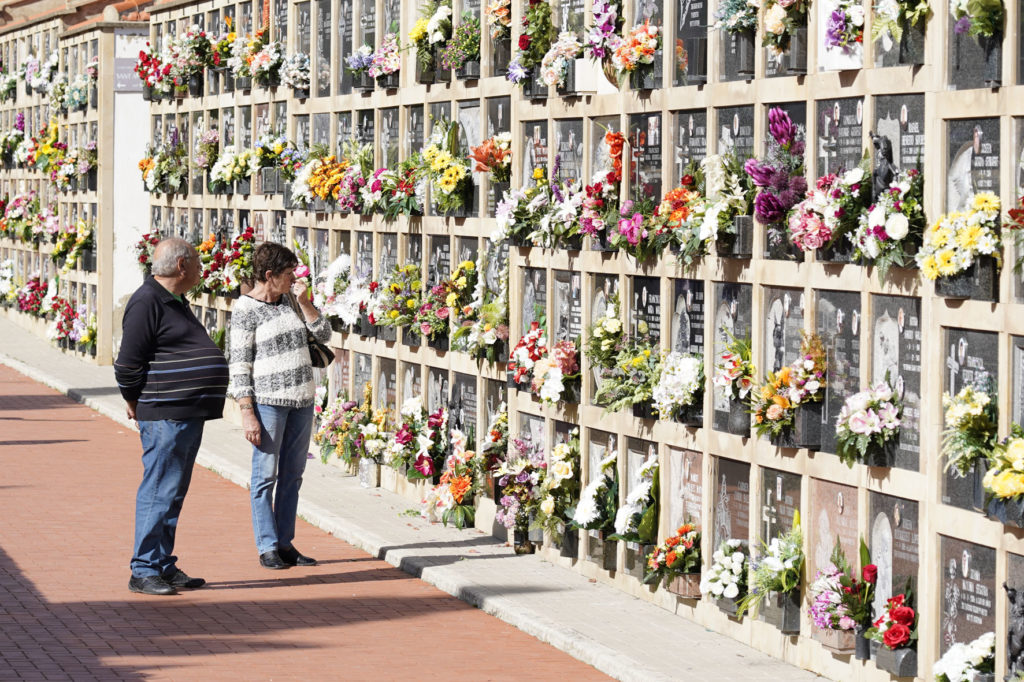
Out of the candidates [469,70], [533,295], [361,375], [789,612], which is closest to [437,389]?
[361,375]

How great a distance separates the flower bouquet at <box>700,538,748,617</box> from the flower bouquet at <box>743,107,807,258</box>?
4.28 ft

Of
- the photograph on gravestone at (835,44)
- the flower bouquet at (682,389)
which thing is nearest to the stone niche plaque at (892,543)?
the flower bouquet at (682,389)

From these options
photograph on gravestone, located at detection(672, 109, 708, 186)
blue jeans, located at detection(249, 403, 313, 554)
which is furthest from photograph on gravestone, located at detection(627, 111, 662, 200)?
blue jeans, located at detection(249, 403, 313, 554)

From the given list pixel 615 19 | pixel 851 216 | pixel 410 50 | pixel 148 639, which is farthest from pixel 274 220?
pixel 851 216

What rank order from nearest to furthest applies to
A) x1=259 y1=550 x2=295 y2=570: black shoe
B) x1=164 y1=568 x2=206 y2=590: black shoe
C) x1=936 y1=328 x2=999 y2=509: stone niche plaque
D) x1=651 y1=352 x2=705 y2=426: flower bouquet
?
x1=936 y1=328 x2=999 y2=509: stone niche plaque → x1=651 y1=352 x2=705 y2=426: flower bouquet → x1=164 y1=568 x2=206 y2=590: black shoe → x1=259 y1=550 x2=295 y2=570: black shoe

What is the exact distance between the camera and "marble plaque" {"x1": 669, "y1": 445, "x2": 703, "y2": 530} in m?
8.23

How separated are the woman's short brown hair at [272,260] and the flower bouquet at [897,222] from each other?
3644 mm

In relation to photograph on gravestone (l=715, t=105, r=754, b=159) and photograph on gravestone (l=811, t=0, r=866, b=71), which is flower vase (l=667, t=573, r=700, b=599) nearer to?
photograph on gravestone (l=715, t=105, r=754, b=159)

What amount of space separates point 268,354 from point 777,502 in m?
3.08

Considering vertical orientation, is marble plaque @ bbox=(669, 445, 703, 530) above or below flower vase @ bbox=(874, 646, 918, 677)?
above

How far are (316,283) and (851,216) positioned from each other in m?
7.18

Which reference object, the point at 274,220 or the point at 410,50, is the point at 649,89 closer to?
the point at 410,50

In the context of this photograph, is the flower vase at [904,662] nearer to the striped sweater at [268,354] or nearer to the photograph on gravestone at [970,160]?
the photograph on gravestone at [970,160]

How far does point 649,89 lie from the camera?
340 inches
